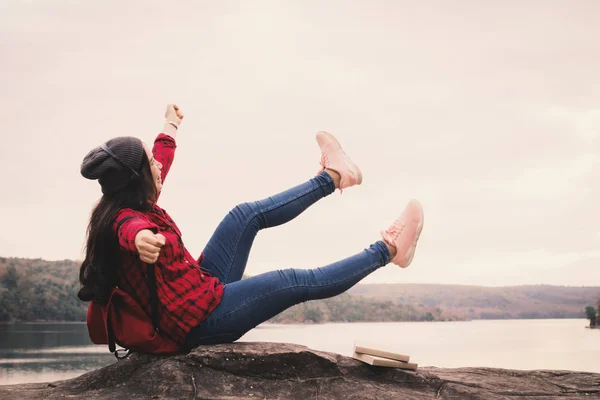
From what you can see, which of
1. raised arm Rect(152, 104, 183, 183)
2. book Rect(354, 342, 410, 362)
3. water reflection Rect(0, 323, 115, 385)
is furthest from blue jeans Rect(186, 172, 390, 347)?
water reflection Rect(0, 323, 115, 385)

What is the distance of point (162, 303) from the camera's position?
11.6 feet

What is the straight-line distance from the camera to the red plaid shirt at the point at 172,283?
348 cm

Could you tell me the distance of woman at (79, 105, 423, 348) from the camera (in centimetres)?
343

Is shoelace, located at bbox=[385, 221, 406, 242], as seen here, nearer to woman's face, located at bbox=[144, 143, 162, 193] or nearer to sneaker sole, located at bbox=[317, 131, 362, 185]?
sneaker sole, located at bbox=[317, 131, 362, 185]

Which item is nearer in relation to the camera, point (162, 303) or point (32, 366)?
point (162, 303)

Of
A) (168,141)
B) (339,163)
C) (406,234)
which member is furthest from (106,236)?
(406,234)

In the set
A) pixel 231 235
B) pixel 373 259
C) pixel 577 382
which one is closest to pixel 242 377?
pixel 231 235

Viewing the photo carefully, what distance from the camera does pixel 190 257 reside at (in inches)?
146

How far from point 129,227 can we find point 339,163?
174 centimetres

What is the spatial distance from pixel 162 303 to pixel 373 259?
1.42m

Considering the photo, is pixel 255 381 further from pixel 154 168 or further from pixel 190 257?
pixel 154 168

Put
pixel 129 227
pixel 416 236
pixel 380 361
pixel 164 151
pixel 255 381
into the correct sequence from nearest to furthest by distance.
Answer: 1. pixel 129 227
2. pixel 255 381
3. pixel 380 361
4. pixel 164 151
5. pixel 416 236

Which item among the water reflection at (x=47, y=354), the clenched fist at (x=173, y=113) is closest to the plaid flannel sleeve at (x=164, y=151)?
the clenched fist at (x=173, y=113)

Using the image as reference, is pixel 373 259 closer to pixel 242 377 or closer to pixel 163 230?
pixel 242 377
